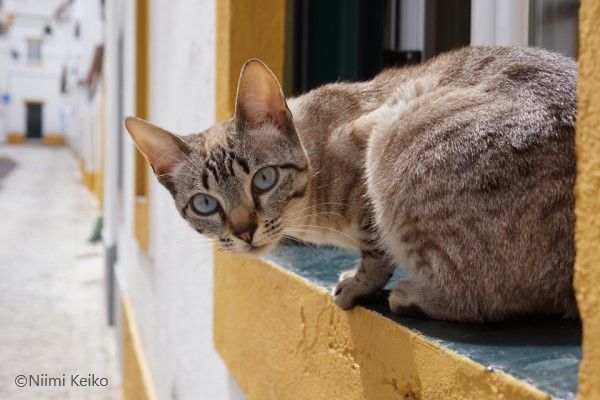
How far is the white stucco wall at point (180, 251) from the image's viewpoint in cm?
200

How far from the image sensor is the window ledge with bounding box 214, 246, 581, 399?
0.74 metres

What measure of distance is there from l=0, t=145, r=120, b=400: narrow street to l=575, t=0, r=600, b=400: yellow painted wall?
3.96 metres

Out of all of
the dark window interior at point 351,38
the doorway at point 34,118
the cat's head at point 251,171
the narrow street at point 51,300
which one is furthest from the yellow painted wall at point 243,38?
the doorway at point 34,118

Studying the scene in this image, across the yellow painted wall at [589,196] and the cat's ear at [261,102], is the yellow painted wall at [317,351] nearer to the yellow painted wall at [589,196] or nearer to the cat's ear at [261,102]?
the yellow painted wall at [589,196]

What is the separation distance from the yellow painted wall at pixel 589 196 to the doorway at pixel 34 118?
31881 millimetres

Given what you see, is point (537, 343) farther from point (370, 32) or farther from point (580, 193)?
point (370, 32)

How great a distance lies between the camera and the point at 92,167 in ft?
51.2

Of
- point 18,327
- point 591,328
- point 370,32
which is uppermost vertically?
point 370,32

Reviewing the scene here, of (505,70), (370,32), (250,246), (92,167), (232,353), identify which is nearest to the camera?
(505,70)

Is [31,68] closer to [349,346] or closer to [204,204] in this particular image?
[204,204]

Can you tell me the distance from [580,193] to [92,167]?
15.8 metres

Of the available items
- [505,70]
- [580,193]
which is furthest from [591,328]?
[505,70]

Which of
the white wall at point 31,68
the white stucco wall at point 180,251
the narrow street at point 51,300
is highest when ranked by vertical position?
the white wall at point 31,68

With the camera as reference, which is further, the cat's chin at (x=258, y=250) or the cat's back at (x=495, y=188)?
the cat's chin at (x=258, y=250)
